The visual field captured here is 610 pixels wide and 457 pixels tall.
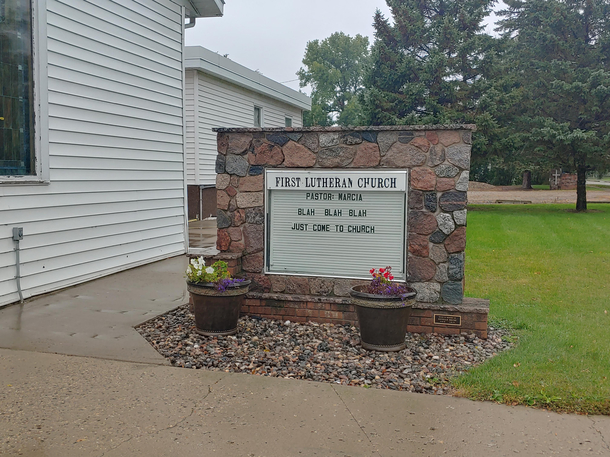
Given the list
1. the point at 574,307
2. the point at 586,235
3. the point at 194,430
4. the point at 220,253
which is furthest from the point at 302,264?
the point at 586,235

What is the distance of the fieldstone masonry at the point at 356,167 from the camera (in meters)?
5.41

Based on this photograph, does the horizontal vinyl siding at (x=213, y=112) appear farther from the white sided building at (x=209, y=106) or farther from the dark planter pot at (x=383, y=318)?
the dark planter pot at (x=383, y=318)

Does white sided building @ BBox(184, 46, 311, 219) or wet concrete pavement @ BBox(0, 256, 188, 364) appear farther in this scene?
white sided building @ BBox(184, 46, 311, 219)

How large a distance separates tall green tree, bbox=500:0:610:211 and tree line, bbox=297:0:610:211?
0.11ft

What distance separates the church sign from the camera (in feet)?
18.4

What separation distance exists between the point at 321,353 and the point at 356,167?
1823 millimetres

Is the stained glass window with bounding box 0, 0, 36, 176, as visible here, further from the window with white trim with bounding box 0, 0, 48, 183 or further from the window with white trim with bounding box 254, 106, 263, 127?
the window with white trim with bounding box 254, 106, 263, 127

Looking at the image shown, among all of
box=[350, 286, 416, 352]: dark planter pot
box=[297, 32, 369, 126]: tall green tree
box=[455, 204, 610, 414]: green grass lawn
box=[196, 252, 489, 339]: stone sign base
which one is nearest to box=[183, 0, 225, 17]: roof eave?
box=[196, 252, 489, 339]: stone sign base

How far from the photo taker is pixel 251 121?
18.0m

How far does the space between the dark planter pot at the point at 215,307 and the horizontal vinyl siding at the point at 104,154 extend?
8.10 feet

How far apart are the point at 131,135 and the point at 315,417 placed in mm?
6269

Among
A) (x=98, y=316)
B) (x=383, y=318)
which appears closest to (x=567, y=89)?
(x=383, y=318)

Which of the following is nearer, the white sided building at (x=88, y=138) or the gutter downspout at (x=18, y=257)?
the gutter downspout at (x=18, y=257)

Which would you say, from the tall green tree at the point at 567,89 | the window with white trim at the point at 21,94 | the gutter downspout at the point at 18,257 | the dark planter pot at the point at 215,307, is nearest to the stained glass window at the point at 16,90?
the window with white trim at the point at 21,94
